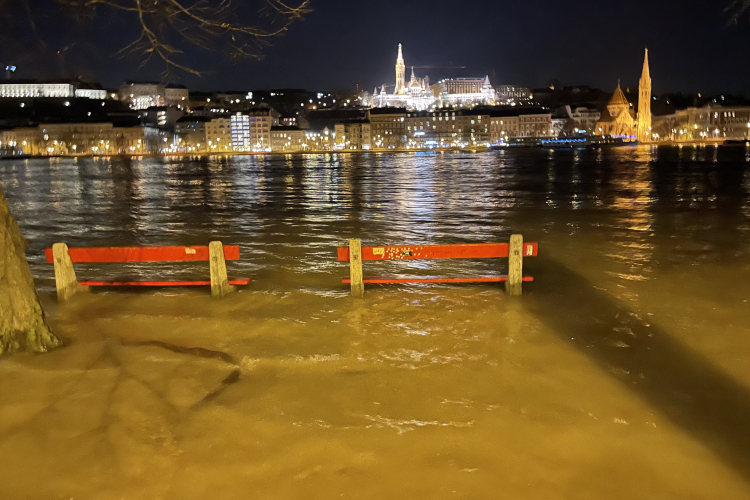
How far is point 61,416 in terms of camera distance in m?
5.30

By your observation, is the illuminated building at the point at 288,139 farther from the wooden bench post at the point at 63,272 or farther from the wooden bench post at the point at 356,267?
the wooden bench post at the point at 356,267

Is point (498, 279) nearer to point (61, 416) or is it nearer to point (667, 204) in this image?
point (61, 416)

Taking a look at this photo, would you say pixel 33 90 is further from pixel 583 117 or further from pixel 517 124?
pixel 583 117

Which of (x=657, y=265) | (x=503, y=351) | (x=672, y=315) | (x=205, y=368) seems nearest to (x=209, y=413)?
(x=205, y=368)

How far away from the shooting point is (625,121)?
171750 mm

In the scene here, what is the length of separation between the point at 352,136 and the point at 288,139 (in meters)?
17.5

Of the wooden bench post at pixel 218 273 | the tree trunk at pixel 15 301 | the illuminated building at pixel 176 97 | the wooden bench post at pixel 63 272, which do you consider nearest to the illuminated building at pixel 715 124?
the illuminated building at pixel 176 97

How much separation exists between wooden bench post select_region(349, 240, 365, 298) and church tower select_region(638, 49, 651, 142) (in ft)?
Answer: 570

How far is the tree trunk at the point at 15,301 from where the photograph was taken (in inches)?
249

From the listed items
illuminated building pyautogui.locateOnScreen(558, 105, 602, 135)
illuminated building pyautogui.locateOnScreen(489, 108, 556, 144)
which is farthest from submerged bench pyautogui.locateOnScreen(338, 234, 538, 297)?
illuminated building pyautogui.locateOnScreen(558, 105, 602, 135)

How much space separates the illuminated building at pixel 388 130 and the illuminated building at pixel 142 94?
78.0 meters

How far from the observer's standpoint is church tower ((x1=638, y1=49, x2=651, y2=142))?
530 ft

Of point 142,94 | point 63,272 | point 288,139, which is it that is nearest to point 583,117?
point 288,139

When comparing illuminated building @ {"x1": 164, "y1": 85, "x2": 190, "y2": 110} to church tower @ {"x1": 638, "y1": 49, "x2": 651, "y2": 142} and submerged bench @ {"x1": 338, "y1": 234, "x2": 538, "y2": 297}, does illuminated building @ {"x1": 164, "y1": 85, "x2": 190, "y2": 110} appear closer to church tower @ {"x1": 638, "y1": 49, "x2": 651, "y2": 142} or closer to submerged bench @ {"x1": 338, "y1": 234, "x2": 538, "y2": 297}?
church tower @ {"x1": 638, "y1": 49, "x2": 651, "y2": 142}
